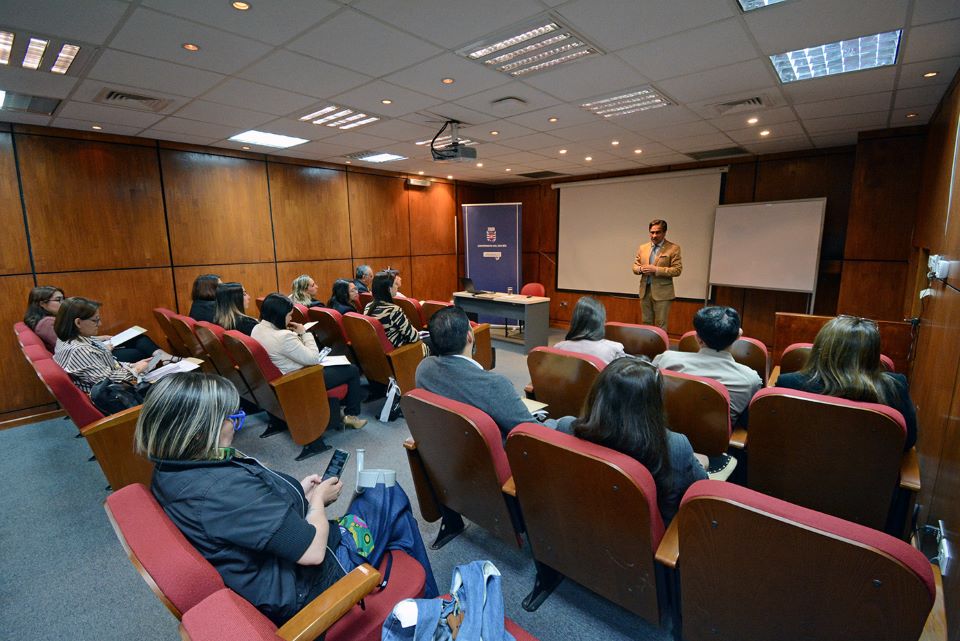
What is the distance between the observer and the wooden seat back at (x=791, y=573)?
0.87 m

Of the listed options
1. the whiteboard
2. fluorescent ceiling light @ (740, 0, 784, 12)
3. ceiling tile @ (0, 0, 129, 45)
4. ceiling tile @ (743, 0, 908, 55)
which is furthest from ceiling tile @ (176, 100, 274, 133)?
the whiteboard

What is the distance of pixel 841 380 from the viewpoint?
6.28 ft

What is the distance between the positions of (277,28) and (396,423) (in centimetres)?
304

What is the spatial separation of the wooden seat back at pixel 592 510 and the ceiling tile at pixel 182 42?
2.77 m

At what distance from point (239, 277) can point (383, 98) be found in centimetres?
352

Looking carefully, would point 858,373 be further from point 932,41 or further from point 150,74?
point 150,74

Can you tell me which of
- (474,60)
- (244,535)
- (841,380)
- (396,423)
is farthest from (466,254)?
(244,535)

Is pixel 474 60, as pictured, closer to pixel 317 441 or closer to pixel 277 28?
pixel 277 28

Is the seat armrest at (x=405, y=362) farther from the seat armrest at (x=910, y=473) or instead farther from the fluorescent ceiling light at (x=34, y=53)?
the seat armrest at (x=910, y=473)

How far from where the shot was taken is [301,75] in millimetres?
3084

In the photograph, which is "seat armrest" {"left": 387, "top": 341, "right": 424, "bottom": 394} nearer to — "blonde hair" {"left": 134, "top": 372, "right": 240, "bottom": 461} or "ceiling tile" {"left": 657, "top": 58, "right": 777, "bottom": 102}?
"blonde hair" {"left": 134, "top": 372, "right": 240, "bottom": 461}

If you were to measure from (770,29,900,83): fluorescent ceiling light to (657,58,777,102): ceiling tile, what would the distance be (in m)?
0.10

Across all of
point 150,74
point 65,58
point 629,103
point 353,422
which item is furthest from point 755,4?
point 65,58

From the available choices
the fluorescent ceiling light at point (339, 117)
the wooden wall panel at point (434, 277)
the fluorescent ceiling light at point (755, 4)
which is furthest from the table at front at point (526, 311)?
the fluorescent ceiling light at point (755, 4)
